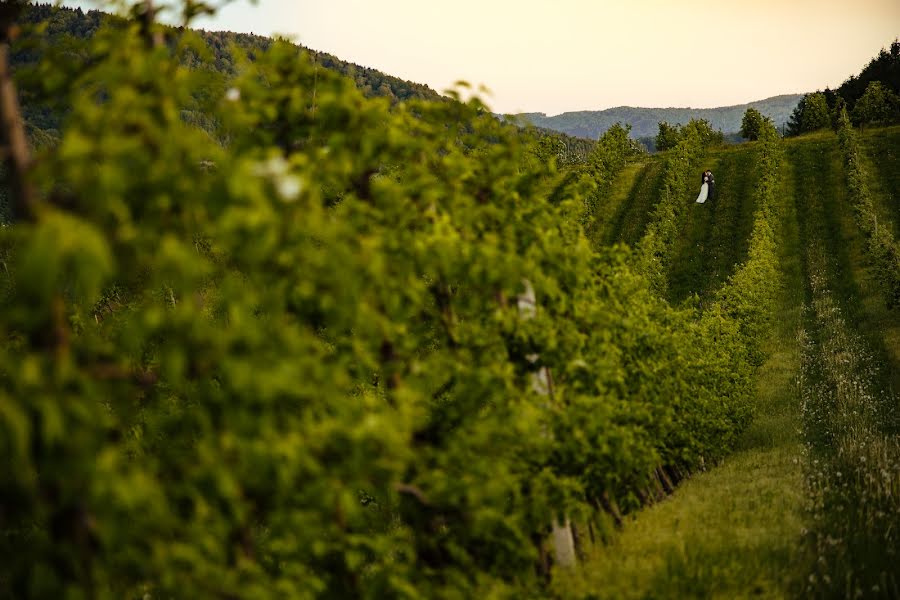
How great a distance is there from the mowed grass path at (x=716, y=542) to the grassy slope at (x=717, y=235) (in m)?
27.7

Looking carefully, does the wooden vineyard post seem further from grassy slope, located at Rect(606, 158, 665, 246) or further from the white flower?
grassy slope, located at Rect(606, 158, 665, 246)

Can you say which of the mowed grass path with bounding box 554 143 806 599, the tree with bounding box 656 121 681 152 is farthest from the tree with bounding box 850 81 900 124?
the mowed grass path with bounding box 554 143 806 599

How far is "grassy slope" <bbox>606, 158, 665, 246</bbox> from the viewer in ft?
204

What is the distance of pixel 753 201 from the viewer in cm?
6438

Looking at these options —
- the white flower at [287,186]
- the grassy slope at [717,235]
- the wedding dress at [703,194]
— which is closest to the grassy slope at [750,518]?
the white flower at [287,186]

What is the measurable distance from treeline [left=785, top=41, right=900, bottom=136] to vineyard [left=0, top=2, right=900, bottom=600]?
87.0m

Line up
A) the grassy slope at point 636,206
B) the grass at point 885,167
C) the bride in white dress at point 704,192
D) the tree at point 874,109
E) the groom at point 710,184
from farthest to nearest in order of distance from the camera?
the tree at point 874,109, the groom at point 710,184, the bride in white dress at point 704,192, the grassy slope at point 636,206, the grass at point 885,167

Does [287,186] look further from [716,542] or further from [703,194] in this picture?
[703,194]

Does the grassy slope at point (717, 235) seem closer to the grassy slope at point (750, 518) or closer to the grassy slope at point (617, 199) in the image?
the grassy slope at point (617, 199)

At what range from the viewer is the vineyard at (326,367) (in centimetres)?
332

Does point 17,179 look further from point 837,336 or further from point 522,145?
point 837,336

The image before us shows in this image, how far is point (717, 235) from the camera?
56750 mm

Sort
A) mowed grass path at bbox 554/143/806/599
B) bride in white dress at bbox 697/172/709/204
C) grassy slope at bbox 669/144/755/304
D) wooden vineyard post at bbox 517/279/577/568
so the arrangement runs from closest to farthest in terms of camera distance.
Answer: mowed grass path at bbox 554/143/806/599, wooden vineyard post at bbox 517/279/577/568, grassy slope at bbox 669/144/755/304, bride in white dress at bbox 697/172/709/204

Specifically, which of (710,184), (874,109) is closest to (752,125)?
(874,109)
